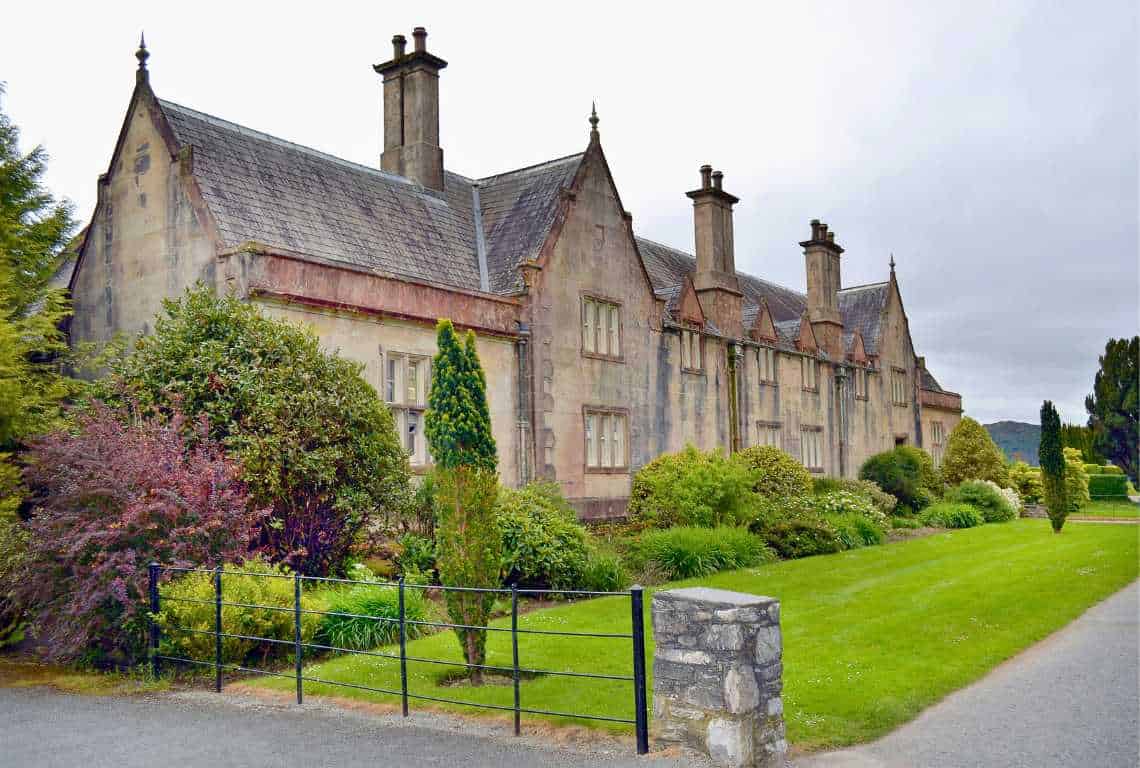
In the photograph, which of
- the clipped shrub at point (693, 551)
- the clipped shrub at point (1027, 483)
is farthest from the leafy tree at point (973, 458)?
the clipped shrub at point (693, 551)

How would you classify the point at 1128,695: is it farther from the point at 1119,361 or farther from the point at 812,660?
the point at 1119,361

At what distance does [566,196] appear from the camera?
2462cm

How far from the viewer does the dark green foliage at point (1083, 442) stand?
6862cm

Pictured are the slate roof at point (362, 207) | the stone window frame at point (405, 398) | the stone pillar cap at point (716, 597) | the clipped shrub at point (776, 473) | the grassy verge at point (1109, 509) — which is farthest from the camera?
the grassy verge at point (1109, 509)

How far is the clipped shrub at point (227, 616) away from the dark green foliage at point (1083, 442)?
218 ft

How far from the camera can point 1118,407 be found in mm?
69000

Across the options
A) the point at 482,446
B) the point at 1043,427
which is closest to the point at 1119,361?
the point at 1043,427

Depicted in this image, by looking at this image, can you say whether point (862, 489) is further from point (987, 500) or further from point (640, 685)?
point (640, 685)

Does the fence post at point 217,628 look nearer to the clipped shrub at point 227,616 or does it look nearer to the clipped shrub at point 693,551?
the clipped shrub at point 227,616

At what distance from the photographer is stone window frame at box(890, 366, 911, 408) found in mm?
44875

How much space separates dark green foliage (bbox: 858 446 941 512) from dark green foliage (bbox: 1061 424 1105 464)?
113ft

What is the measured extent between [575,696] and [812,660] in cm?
327

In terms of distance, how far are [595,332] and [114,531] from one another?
567 inches

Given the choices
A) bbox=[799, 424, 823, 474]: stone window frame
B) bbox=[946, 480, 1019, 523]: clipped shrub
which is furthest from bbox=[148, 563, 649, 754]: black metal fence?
bbox=[946, 480, 1019, 523]: clipped shrub
